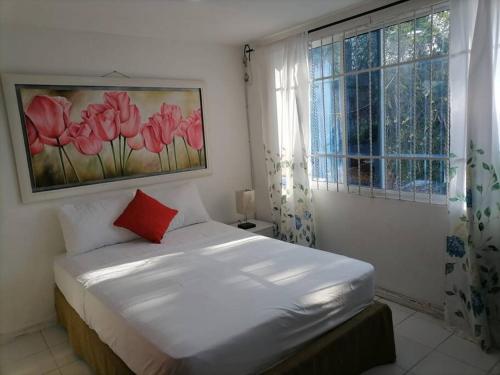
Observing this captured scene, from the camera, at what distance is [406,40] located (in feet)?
8.85

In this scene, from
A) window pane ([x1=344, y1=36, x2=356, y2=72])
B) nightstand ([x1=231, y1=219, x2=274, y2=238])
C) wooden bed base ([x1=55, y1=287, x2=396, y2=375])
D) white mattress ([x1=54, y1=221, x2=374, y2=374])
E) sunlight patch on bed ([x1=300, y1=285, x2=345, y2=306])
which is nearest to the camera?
white mattress ([x1=54, y1=221, x2=374, y2=374])

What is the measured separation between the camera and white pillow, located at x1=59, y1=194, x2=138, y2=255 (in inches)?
111

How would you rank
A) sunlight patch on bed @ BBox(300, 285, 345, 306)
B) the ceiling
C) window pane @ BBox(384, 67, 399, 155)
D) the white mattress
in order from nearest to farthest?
1. the white mattress
2. sunlight patch on bed @ BBox(300, 285, 345, 306)
3. the ceiling
4. window pane @ BBox(384, 67, 399, 155)

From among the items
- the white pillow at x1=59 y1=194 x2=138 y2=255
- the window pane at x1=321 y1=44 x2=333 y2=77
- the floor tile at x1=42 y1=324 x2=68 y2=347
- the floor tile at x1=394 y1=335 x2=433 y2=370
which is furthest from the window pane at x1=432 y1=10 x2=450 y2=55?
the floor tile at x1=42 y1=324 x2=68 y2=347

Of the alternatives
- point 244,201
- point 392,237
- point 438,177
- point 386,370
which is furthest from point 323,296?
point 244,201

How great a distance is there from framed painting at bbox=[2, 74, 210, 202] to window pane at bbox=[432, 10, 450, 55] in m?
2.12

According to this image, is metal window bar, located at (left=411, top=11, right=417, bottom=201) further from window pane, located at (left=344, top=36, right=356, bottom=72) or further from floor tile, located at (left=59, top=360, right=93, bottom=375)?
floor tile, located at (left=59, top=360, right=93, bottom=375)

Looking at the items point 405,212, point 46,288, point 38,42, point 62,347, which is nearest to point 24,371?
point 62,347

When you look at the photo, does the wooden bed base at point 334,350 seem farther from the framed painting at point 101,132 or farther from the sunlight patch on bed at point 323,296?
the framed painting at point 101,132

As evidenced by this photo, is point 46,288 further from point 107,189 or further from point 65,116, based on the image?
point 65,116

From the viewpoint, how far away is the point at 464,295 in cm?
244

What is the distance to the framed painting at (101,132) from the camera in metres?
2.78

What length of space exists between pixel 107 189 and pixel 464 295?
114 inches

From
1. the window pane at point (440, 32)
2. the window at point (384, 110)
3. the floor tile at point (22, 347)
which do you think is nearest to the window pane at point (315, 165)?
the window at point (384, 110)
